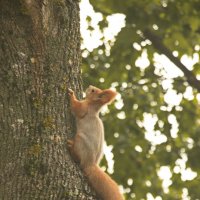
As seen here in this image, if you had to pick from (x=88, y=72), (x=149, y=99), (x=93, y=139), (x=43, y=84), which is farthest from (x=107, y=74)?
(x=43, y=84)

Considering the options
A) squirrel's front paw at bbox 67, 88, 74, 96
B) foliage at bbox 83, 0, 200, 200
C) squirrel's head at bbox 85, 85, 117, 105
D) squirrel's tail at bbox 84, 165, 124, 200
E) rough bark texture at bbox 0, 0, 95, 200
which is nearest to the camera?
rough bark texture at bbox 0, 0, 95, 200

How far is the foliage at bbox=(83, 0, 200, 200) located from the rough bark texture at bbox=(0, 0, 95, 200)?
2.78 metres

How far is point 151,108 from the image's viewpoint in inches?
344

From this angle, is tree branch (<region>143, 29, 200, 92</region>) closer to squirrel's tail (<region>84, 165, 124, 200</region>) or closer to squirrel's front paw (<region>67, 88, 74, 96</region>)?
squirrel's front paw (<region>67, 88, 74, 96</region>)

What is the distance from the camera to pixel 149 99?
8.79m

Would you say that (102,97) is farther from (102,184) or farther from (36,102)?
(36,102)

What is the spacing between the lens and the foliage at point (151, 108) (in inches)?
285

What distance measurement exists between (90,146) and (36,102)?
0.78m

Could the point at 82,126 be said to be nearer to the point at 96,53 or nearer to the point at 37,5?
the point at 37,5

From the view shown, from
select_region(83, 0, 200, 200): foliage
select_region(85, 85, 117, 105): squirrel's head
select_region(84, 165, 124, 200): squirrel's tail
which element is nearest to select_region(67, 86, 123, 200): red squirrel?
select_region(84, 165, 124, 200): squirrel's tail

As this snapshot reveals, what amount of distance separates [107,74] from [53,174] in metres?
4.21

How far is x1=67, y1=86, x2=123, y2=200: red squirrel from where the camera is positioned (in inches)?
162

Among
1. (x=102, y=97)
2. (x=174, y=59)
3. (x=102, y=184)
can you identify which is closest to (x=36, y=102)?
(x=102, y=184)

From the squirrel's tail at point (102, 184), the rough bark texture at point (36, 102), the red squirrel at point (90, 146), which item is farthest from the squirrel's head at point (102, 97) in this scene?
the squirrel's tail at point (102, 184)
